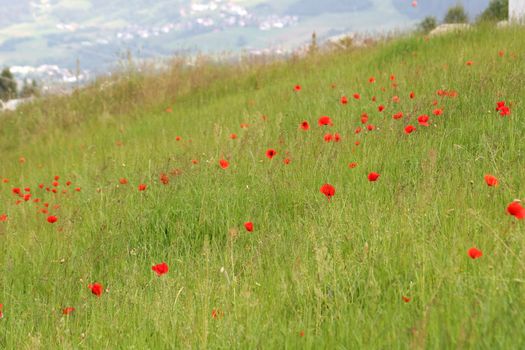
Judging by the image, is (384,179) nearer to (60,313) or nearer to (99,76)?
(60,313)

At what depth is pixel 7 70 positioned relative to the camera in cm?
2616

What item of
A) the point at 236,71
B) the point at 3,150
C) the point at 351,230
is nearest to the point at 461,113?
the point at 351,230

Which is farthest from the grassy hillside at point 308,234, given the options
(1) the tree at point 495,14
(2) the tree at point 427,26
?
(2) the tree at point 427,26

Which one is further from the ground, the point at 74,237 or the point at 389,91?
the point at 389,91

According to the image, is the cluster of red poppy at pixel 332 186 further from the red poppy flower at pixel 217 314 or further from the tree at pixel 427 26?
the tree at pixel 427 26

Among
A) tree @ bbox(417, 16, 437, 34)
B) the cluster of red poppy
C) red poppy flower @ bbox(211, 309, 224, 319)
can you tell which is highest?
tree @ bbox(417, 16, 437, 34)

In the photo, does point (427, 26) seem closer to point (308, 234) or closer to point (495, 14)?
point (495, 14)

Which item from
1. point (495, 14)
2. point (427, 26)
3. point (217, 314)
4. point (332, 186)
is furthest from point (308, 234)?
point (495, 14)

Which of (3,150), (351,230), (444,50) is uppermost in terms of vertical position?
(444,50)

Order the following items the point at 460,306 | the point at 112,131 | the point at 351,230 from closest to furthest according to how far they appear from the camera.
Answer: the point at 460,306 < the point at 351,230 < the point at 112,131

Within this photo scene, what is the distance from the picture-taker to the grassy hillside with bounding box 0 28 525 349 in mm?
1733

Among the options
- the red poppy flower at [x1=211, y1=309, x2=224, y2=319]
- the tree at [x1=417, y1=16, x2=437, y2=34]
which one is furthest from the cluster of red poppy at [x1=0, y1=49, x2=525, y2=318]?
the tree at [x1=417, y1=16, x2=437, y2=34]

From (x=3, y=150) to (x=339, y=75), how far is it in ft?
20.3

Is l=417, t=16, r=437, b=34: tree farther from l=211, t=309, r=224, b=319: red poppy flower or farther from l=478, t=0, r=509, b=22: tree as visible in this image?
l=211, t=309, r=224, b=319: red poppy flower
